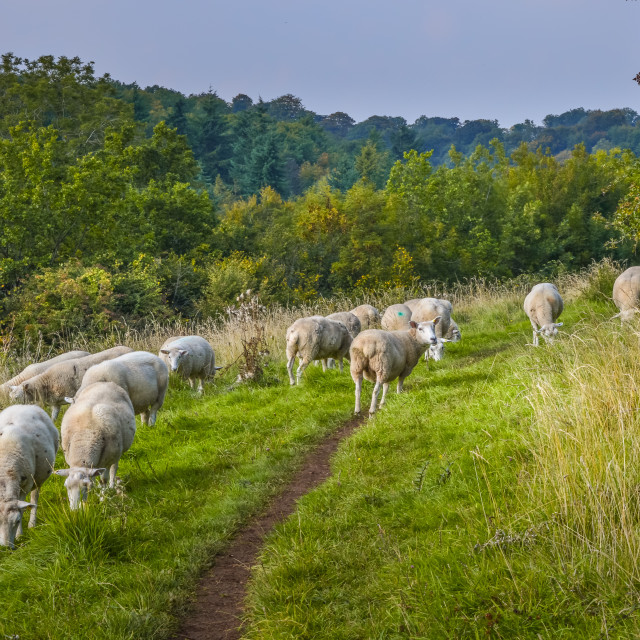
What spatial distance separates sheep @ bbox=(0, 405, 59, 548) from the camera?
562 cm

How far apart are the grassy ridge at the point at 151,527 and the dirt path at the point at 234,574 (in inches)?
5.5

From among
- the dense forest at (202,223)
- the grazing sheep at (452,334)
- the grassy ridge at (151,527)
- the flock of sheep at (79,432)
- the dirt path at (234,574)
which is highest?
the dense forest at (202,223)

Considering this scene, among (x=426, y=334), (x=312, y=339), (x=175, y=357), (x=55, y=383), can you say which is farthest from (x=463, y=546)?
(x=55, y=383)

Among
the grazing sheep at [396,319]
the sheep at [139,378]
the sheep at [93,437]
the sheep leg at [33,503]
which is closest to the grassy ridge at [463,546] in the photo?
the sheep at [93,437]

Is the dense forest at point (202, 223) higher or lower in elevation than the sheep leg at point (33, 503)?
higher

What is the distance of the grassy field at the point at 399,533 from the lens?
3696 millimetres

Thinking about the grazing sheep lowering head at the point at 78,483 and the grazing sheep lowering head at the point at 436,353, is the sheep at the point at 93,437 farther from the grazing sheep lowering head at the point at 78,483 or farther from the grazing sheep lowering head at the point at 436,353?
the grazing sheep lowering head at the point at 436,353

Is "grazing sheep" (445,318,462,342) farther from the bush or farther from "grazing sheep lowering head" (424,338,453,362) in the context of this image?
the bush

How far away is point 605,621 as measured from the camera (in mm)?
3207

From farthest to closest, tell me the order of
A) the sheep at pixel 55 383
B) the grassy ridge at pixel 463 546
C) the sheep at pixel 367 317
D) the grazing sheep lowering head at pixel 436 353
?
1. the sheep at pixel 367 317
2. the grazing sheep lowering head at pixel 436 353
3. the sheep at pixel 55 383
4. the grassy ridge at pixel 463 546

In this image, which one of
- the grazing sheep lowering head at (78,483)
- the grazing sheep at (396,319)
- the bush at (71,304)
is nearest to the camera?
the grazing sheep lowering head at (78,483)

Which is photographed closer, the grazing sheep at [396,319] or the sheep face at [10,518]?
the sheep face at [10,518]

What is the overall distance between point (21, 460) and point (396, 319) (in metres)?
9.97

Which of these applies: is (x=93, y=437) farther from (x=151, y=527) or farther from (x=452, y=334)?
(x=452, y=334)
